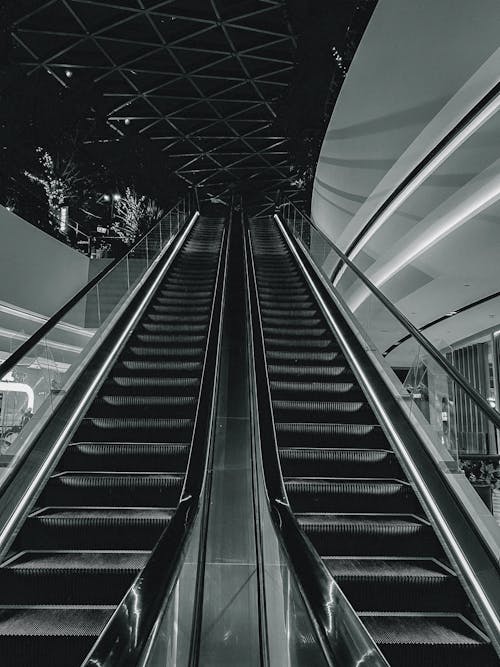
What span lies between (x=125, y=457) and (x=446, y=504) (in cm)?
216

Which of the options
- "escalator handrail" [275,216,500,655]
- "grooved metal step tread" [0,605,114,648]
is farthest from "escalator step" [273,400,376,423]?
"grooved metal step tread" [0,605,114,648]

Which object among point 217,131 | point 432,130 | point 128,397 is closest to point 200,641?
point 128,397

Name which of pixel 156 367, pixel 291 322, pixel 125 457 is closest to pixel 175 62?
pixel 291 322

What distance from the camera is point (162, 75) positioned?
20.0 metres

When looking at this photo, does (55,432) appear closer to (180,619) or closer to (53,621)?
(53,621)

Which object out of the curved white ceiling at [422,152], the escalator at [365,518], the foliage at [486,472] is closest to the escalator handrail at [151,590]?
the escalator at [365,518]

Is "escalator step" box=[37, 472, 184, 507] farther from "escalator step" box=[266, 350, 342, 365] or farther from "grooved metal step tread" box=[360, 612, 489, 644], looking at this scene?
"escalator step" box=[266, 350, 342, 365]

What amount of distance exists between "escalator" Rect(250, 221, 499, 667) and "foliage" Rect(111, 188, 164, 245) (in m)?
11.5

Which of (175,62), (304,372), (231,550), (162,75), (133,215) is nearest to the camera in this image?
(231,550)

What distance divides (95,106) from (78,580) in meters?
15.2

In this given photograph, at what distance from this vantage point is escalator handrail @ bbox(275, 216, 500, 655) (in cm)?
288

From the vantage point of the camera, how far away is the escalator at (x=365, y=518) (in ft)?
8.93

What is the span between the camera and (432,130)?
7656mm

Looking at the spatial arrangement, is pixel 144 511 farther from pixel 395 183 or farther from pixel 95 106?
pixel 95 106
